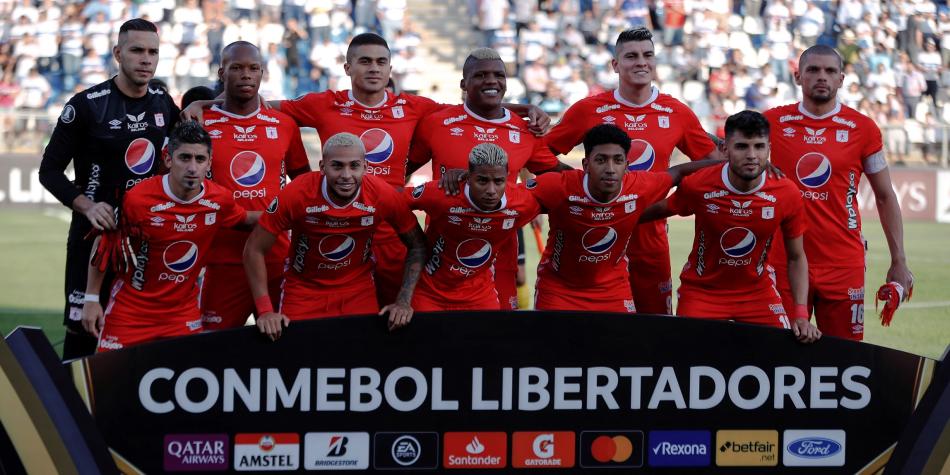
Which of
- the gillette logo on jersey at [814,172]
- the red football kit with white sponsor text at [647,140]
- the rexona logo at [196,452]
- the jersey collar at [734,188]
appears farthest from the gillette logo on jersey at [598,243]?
the rexona logo at [196,452]

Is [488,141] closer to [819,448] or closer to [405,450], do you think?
[405,450]

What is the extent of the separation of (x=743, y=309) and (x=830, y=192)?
0.91m

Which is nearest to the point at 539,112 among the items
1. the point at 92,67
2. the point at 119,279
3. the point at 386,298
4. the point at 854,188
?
the point at 386,298

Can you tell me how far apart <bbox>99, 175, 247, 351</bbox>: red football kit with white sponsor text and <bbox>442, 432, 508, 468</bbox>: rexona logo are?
1.83 metres

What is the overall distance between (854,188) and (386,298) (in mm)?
2449

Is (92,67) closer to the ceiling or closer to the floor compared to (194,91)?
closer to the ceiling

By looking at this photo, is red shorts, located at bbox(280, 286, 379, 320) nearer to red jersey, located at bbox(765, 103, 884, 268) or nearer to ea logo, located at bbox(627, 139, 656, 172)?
ea logo, located at bbox(627, 139, 656, 172)

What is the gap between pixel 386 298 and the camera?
239 inches

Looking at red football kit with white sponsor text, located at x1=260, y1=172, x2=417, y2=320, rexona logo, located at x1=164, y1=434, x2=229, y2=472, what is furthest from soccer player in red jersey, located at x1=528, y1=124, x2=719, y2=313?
rexona logo, located at x1=164, y1=434, x2=229, y2=472

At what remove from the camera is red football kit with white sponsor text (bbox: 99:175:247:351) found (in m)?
5.19

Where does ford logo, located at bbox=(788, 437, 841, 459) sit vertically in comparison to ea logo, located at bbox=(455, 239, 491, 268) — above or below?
below

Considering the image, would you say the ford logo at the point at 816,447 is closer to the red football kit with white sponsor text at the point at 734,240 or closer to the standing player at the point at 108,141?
the red football kit with white sponsor text at the point at 734,240

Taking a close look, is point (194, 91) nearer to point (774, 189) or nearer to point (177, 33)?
point (774, 189)

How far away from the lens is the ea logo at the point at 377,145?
19.6 ft
